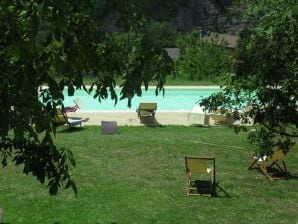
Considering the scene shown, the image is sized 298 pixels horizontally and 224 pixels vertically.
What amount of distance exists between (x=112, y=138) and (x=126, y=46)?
1189 centimetres

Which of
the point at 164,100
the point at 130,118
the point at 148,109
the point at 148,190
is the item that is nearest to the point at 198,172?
the point at 148,190

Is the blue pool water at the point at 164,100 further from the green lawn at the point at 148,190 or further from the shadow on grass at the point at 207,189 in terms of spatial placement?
the shadow on grass at the point at 207,189

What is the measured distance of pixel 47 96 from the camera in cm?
312

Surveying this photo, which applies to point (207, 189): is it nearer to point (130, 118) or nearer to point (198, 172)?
point (198, 172)

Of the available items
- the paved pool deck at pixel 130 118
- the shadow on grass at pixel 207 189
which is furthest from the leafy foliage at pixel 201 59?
the shadow on grass at pixel 207 189

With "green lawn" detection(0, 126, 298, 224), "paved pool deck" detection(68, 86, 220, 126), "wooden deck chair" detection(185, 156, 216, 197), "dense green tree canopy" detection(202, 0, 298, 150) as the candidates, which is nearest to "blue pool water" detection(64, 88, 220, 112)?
"paved pool deck" detection(68, 86, 220, 126)

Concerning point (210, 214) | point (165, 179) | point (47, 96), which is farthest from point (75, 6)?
point (165, 179)

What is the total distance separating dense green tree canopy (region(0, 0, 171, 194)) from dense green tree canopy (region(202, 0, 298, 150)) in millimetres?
2577

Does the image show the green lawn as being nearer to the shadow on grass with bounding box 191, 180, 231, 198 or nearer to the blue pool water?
the shadow on grass with bounding box 191, 180, 231, 198

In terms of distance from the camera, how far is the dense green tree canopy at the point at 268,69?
541cm

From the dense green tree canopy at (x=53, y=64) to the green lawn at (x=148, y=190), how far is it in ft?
17.2

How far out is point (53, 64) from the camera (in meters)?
2.13

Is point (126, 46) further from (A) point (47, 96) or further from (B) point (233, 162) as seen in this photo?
(B) point (233, 162)

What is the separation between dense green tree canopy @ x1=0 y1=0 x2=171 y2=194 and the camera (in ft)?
7.12
